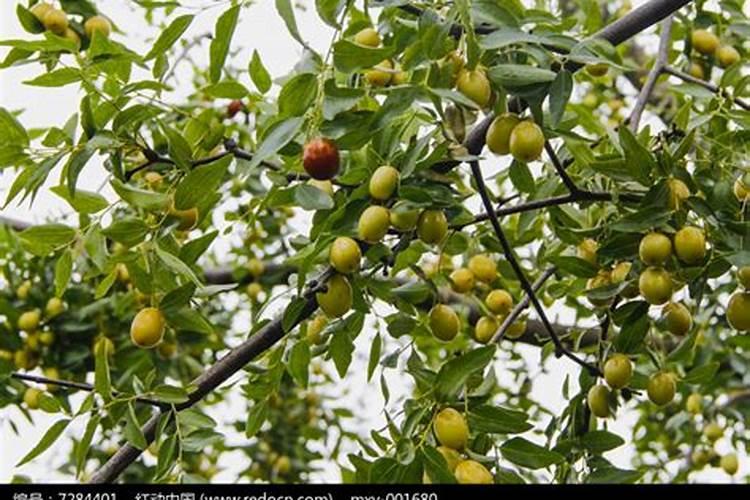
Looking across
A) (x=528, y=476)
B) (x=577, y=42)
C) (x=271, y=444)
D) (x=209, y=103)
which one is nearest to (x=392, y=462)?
(x=577, y=42)

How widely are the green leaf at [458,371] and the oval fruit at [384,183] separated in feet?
0.58

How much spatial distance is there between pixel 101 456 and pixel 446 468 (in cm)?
184

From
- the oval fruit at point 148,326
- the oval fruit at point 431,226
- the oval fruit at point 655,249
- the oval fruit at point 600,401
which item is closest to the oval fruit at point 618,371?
the oval fruit at point 600,401

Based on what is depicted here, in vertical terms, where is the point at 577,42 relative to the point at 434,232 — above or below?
above

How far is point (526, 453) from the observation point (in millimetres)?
1190

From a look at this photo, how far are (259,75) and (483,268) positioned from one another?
0.50 metres

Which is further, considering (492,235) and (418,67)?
(492,235)

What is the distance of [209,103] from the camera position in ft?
8.77

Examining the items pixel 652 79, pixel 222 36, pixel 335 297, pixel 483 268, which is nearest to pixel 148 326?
pixel 335 297

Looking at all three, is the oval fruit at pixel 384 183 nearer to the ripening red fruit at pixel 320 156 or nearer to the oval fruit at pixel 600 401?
the ripening red fruit at pixel 320 156

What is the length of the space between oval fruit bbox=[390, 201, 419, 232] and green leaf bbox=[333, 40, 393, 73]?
15cm

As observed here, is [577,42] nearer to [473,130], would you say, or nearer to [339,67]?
[473,130]

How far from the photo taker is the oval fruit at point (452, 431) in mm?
1097

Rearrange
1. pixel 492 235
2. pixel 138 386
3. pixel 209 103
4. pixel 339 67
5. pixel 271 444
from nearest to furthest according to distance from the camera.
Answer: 1. pixel 339 67
2. pixel 138 386
3. pixel 492 235
4. pixel 209 103
5. pixel 271 444
